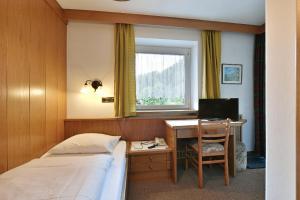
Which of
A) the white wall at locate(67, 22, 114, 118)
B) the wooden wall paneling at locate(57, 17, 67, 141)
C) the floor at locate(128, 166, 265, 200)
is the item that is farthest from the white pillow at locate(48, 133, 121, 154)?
the white wall at locate(67, 22, 114, 118)

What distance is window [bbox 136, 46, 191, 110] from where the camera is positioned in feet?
10.8

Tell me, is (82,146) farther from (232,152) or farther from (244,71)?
(244,71)

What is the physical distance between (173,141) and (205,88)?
1.24 meters

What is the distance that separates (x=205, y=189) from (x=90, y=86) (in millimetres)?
2236

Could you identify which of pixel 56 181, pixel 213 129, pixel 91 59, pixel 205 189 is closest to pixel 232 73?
pixel 213 129

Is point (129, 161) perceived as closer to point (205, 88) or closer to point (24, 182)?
point (24, 182)

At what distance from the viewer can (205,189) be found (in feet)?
7.61

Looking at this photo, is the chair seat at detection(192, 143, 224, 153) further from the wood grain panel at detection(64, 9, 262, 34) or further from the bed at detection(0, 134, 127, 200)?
the wood grain panel at detection(64, 9, 262, 34)

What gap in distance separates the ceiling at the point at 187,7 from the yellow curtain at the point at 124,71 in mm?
339

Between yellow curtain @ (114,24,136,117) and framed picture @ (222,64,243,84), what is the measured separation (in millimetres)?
1715

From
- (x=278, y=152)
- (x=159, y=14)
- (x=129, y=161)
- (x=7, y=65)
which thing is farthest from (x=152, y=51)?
(x=278, y=152)

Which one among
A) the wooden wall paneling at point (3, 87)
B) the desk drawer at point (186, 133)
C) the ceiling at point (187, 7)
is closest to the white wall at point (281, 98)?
the desk drawer at point (186, 133)

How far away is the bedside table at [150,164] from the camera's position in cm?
247

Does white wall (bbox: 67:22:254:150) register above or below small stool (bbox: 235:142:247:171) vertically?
above
